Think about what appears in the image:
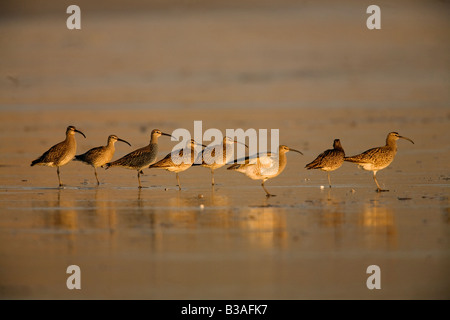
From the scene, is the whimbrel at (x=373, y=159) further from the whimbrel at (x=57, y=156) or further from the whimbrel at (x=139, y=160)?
the whimbrel at (x=57, y=156)

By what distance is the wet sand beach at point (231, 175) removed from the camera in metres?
9.73

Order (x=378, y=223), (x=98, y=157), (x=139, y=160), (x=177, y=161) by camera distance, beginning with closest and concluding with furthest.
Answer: (x=378, y=223) < (x=177, y=161) < (x=139, y=160) < (x=98, y=157)

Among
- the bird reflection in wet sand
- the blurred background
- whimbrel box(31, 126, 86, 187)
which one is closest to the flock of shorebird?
whimbrel box(31, 126, 86, 187)

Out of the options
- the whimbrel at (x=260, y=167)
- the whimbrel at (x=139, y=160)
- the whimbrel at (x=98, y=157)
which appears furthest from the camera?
the whimbrel at (x=98, y=157)

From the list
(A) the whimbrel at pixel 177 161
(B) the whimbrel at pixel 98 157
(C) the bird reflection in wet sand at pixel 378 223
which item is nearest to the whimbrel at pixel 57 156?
(B) the whimbrel at pixel 98 157

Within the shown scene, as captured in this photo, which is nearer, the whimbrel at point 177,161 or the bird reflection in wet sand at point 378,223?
the bird reflection in wet sand at point 378,223

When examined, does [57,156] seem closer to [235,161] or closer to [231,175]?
[231,175]

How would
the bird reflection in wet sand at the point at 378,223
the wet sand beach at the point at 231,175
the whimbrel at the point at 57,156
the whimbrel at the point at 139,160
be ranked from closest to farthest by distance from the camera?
the wet sand beach at the point at 231,175
the bird reflection in wet sand at the point at 378,223
the whimbrel at the point at 139,160
the whimbrel at the point at 57,156

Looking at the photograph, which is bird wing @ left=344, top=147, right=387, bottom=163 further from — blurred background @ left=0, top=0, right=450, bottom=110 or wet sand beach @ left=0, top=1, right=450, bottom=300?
blurred background @ left=0, top=0, right=450, bottom=110

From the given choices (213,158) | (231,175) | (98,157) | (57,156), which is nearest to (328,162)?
(213,158)

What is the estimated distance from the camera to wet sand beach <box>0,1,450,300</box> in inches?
383

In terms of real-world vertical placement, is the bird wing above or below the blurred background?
below

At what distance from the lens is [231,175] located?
1792cm

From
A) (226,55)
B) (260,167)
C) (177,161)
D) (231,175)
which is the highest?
(226,55)
